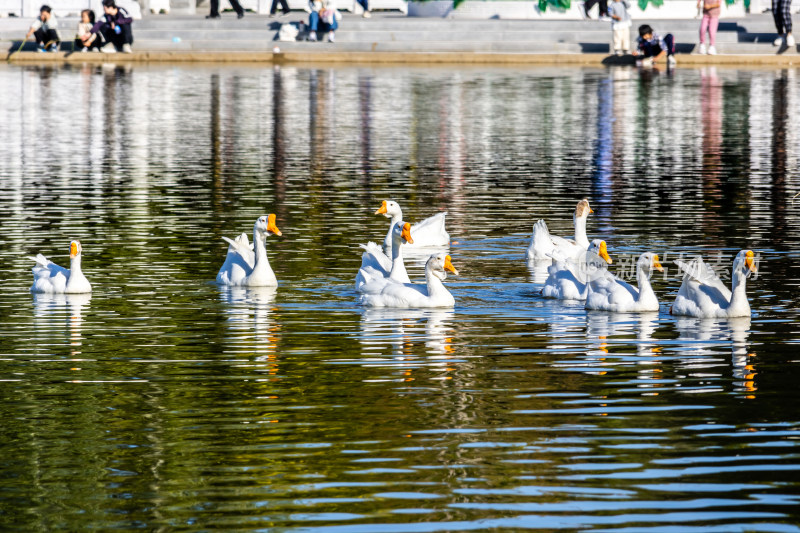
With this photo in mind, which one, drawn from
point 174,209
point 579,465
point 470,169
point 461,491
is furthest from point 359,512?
point 470,169

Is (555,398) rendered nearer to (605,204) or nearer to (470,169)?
(605,204)

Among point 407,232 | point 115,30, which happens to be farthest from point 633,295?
point 115,30

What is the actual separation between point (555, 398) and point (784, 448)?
1723 millimetres

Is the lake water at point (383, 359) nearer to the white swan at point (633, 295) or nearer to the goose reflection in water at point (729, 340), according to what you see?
the goose reflection in water at point (729, 340)

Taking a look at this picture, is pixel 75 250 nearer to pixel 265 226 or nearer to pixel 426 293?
pixel 265 226

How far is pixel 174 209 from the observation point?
20062 millimetres

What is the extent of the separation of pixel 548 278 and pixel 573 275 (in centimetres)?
34

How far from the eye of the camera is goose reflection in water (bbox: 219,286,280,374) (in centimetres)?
1155

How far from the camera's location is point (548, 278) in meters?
14.1

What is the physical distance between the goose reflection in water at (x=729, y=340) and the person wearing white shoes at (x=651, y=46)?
36.0m

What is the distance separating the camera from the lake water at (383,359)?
7922 mm

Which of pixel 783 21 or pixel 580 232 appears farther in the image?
pixel 783 21

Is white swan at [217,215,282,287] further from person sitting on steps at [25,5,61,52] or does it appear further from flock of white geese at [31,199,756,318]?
person sitting on steps at [25,5,61,52]

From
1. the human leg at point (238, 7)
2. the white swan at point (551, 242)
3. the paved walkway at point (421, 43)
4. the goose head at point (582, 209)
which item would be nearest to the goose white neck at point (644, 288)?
the white swan at point (551, 242)
